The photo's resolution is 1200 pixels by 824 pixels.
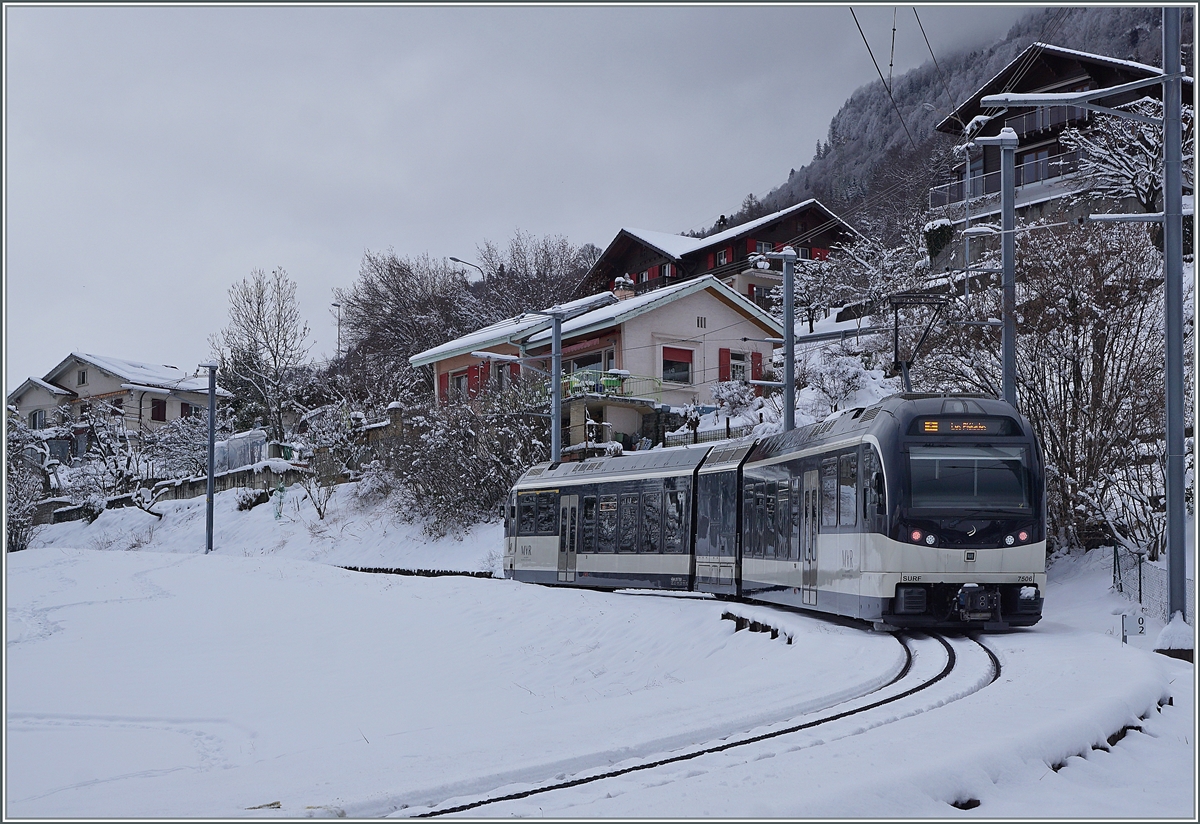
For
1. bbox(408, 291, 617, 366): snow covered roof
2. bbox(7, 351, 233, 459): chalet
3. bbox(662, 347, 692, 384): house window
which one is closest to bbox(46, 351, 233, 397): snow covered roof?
bbox(7, 351, 233, 459): chalet

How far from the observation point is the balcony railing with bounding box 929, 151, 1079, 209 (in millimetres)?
51750

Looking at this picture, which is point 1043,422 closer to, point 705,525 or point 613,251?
point 705,525

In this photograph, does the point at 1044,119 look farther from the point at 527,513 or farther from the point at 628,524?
the point at 628,524

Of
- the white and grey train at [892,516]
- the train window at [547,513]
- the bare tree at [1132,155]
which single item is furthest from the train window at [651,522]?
the bare tree at [1132,155]

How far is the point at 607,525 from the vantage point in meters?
26.1

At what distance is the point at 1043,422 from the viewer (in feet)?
70.0

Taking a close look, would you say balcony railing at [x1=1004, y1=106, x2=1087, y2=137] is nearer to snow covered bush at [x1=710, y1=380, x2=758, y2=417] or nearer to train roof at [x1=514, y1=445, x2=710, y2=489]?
snow covered bush at [x1=710, y1=380, x2=758, y2=417]

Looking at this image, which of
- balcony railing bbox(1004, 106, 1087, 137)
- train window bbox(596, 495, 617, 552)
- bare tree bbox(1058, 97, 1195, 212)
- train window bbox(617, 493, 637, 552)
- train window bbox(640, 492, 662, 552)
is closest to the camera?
train window bbox(640, 492, 662, 552)

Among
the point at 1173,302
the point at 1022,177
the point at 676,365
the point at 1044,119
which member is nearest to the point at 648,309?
the point at 676,365

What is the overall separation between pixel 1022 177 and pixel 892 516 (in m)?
43.6

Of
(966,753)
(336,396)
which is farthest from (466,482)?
(966,753)

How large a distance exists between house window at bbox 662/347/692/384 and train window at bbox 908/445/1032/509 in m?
36.8

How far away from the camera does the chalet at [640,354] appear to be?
47781mm

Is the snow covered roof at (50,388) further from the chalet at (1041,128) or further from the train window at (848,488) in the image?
the train window at (848,488)
